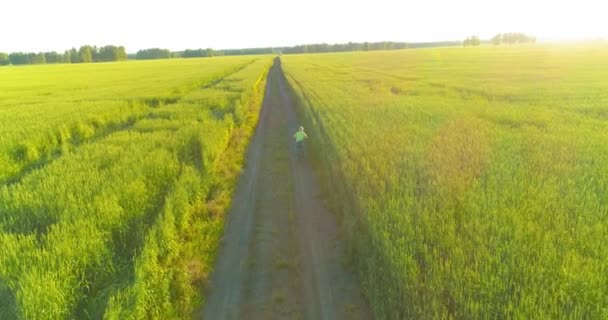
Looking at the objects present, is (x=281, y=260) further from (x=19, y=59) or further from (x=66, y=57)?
(x=19, y=59)

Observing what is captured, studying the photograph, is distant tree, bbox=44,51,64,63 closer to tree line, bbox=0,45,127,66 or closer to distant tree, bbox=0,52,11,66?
tree line, bbox=0,45,127,66

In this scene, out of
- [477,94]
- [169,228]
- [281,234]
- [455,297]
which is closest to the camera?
[455,297]

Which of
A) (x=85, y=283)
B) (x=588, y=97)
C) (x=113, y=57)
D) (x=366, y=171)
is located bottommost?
(x=85, y=283)

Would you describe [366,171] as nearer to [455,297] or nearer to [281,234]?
[281,234]

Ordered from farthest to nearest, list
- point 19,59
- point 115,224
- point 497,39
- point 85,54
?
point 497,39, point 19,59, point 85,54, point 115,224

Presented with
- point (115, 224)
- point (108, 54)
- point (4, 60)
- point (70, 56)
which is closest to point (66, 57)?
point (70, 56)

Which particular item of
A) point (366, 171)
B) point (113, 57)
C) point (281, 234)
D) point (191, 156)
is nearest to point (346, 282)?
point (281, 234)

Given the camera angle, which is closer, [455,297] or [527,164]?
[455,297]
